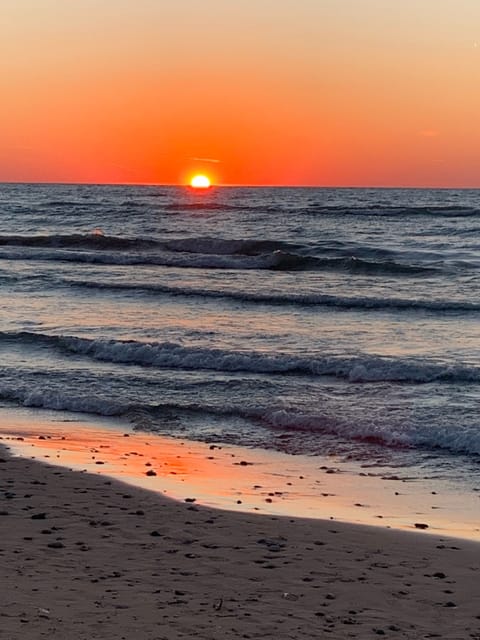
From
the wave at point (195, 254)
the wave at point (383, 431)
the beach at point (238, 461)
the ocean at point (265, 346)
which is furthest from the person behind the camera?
the wave at point (195, 254)

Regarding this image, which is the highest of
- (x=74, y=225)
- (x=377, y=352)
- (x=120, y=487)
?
(x=74, y=225)

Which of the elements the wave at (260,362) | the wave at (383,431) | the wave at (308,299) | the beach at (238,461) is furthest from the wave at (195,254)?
the wave at (383,431)

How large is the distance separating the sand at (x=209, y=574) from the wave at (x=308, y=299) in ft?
52.0

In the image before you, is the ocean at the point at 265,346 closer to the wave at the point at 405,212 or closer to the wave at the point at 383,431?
the wave at the point at 383,431

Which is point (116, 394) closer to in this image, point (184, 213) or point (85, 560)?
point (85, 560)

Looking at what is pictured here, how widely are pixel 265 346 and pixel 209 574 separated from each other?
11.2 metres

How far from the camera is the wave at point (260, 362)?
47.8 ft

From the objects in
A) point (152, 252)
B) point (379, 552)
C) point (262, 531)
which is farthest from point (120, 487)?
point (152, 252)

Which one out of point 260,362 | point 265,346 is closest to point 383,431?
point 260,362

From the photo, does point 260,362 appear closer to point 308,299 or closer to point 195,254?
point 308,299

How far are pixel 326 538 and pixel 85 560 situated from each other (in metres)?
1.86

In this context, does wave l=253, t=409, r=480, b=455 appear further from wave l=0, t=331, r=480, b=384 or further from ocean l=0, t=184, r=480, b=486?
wave l=0, t=331, r=480, b=384

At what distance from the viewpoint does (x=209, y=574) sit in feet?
20.4

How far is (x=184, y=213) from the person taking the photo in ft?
221
